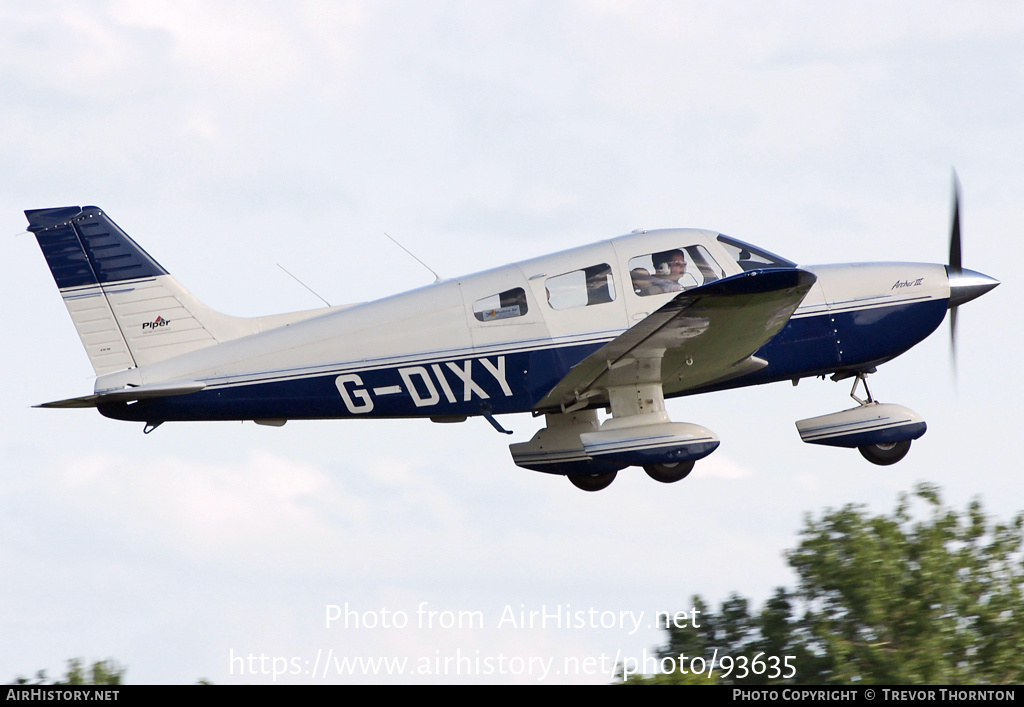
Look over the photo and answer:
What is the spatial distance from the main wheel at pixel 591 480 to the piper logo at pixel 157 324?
4.52m

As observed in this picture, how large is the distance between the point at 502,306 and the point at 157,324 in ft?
10.5

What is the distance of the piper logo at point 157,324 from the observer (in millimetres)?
10867

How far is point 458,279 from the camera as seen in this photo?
11242 millimetres

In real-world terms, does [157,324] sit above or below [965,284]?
above

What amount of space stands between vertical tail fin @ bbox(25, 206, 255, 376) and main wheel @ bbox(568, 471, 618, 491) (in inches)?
158

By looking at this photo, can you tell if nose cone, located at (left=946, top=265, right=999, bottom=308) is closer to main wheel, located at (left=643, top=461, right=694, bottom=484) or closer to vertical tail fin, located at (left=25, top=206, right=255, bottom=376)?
main wheel, located at (left=643, top=461, right=694, bottom=484)

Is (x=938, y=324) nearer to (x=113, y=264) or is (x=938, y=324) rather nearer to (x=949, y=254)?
(x=949, y=254)

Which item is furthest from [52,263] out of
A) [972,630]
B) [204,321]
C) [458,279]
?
[972,630]

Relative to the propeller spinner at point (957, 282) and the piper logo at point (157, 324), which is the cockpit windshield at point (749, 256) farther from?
the piper logo at point (157, 324)

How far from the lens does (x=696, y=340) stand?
10773mm

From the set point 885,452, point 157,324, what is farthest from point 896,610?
point 157,324

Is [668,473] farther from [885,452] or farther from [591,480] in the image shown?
[885,452]

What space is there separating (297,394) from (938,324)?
655cm
